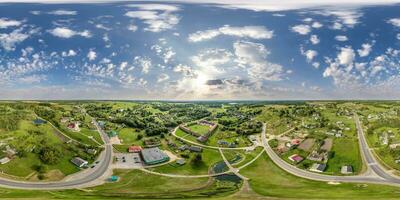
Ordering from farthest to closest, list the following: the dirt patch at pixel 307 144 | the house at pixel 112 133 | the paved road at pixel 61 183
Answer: the house at pixel 112 133
the dirt patch at pixel 307 144
the paved road at pixel 61 183

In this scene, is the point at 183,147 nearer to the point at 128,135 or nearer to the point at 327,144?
the point at 128,135

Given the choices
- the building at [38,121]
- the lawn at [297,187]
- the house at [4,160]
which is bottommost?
the lawn at [297,187]

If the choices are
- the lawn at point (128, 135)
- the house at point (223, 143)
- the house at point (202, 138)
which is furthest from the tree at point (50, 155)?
the house at point (223, 143)

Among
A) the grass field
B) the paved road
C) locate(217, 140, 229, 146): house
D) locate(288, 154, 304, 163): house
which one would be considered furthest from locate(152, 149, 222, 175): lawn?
locate(288, 154, 304, 163): house

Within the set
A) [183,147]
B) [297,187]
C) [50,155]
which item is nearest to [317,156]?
[297,187]

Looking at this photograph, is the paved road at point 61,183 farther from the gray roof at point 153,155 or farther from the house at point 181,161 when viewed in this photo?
the house at point 181,161

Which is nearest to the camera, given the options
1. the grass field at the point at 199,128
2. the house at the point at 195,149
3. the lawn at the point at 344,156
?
the lawn at the point at 344,156

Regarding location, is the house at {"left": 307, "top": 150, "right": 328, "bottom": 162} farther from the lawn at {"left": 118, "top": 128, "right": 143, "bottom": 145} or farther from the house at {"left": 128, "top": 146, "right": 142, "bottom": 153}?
the lawn at {"left": 118, "top": 128, "right": 143, "bottom": 145}
